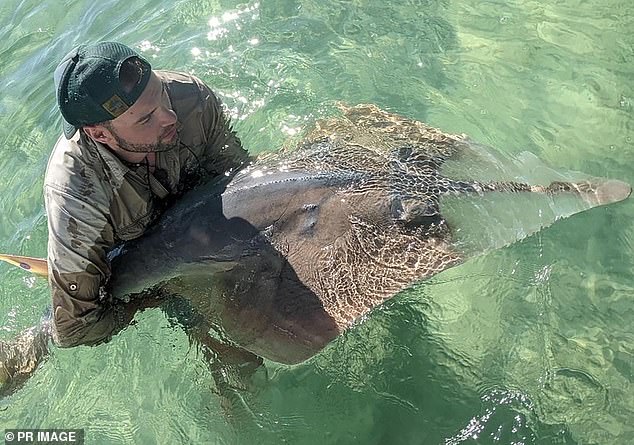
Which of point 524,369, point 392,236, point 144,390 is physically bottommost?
point 524,369

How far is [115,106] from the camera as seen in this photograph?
3555mm

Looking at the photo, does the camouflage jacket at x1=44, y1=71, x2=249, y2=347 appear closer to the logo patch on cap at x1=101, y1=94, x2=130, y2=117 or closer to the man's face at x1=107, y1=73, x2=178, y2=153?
the man's face at x1=107, y1=73, x2=178, y2=153

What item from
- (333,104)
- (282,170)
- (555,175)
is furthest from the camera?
(333,104)

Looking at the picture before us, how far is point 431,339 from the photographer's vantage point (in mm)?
4469

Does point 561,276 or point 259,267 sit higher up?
point 259,267

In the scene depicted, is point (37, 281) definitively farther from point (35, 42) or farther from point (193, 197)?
point (35, 42)

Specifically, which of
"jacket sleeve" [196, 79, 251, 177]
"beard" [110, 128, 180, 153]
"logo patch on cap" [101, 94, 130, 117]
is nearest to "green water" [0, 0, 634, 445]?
"jacket sleeve" [196, 79, 251, 177]

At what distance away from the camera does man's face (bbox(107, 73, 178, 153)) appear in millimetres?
3693

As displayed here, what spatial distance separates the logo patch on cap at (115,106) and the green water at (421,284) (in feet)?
5.40

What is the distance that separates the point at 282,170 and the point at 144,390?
2.15 metres

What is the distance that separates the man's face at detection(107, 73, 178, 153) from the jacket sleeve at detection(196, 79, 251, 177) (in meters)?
0.57

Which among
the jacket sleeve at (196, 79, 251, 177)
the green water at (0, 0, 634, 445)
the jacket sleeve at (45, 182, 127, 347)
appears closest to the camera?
the jacket sleeve at (45, 182, 127, 347)

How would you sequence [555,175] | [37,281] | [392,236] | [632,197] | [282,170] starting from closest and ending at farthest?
[392,236]
[282,170]
[555,175]
[632,197]
[37,281]

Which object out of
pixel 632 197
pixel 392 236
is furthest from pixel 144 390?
pixel 632 197
